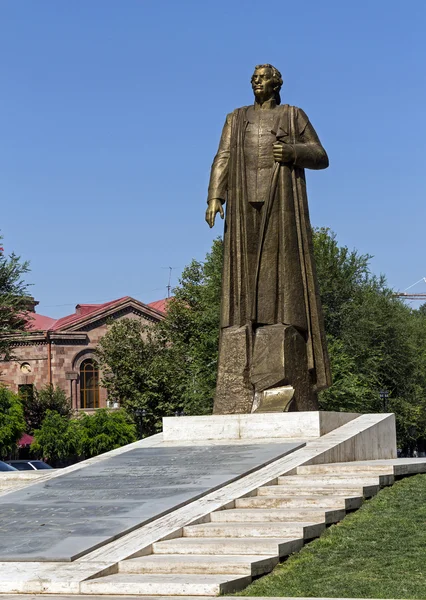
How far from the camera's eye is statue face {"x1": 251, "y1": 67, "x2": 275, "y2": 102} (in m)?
16.5

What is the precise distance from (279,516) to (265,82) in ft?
24.4

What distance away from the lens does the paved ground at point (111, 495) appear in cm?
1059

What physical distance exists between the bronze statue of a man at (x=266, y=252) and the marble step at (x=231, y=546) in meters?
5.30

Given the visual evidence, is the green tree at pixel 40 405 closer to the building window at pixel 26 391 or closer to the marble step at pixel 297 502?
the building window at pixel 26 391

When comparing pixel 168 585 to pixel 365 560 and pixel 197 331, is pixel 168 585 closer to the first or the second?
pixel 365 560

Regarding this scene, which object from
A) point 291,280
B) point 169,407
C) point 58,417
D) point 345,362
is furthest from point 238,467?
point 169,407

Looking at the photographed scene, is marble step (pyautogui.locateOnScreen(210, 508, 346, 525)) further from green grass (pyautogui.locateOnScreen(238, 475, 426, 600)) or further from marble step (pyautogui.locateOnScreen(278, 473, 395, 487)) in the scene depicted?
marble step (pyautogui.locateOnScreen(278, 473, 395, 487))

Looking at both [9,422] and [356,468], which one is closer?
[356,468]

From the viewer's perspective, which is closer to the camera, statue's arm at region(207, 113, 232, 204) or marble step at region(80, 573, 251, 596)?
marble step at region(80, 573, 251, 596)

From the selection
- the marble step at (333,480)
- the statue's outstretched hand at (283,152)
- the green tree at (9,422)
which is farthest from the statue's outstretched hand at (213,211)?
the green tree at (9,422)

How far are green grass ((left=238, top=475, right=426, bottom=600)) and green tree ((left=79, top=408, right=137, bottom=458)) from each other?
1243 inches

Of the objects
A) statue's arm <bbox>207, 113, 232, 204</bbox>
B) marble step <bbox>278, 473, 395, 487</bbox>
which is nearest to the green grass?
marble step <bbox>278, 473, 395, 487</bbox>

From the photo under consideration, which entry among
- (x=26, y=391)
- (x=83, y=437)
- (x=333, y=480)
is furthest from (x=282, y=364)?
(x=26, y=391)

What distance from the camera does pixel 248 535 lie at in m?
10.8
